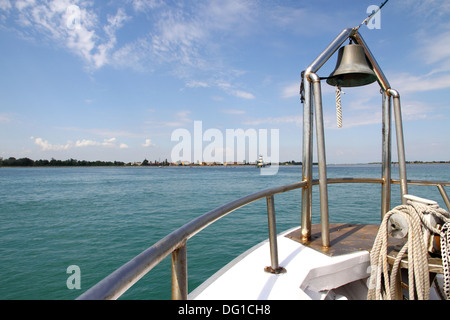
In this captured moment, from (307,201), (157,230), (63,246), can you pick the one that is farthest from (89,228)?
(307,201)

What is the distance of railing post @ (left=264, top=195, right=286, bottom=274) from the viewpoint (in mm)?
2188

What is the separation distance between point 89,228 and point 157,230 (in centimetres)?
363

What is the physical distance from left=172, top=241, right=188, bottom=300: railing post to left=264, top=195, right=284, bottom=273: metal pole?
112 cm

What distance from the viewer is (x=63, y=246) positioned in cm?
1070

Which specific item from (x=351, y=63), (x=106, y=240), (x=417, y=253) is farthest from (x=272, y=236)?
(x=106, y=240)

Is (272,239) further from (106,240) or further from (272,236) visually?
(106,240)

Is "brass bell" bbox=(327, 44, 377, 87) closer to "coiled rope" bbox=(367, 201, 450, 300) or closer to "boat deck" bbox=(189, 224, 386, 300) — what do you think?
"coiled rope" bbox=(367, 201, 450, 300)

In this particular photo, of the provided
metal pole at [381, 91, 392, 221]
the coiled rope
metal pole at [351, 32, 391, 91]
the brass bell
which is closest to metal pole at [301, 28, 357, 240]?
the brass bell

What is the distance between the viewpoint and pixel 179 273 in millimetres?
1136

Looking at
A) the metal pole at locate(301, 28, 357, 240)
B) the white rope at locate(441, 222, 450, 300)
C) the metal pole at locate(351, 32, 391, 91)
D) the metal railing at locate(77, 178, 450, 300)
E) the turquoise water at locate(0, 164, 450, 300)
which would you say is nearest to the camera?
the metal railing at locate(77, 178, 450, 300)

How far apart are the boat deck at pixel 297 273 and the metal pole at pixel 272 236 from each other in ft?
0.20

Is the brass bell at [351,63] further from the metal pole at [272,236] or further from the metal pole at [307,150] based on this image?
the metal pole at [272,236]

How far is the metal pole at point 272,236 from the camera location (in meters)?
2.19

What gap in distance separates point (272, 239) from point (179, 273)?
127 centimetres
